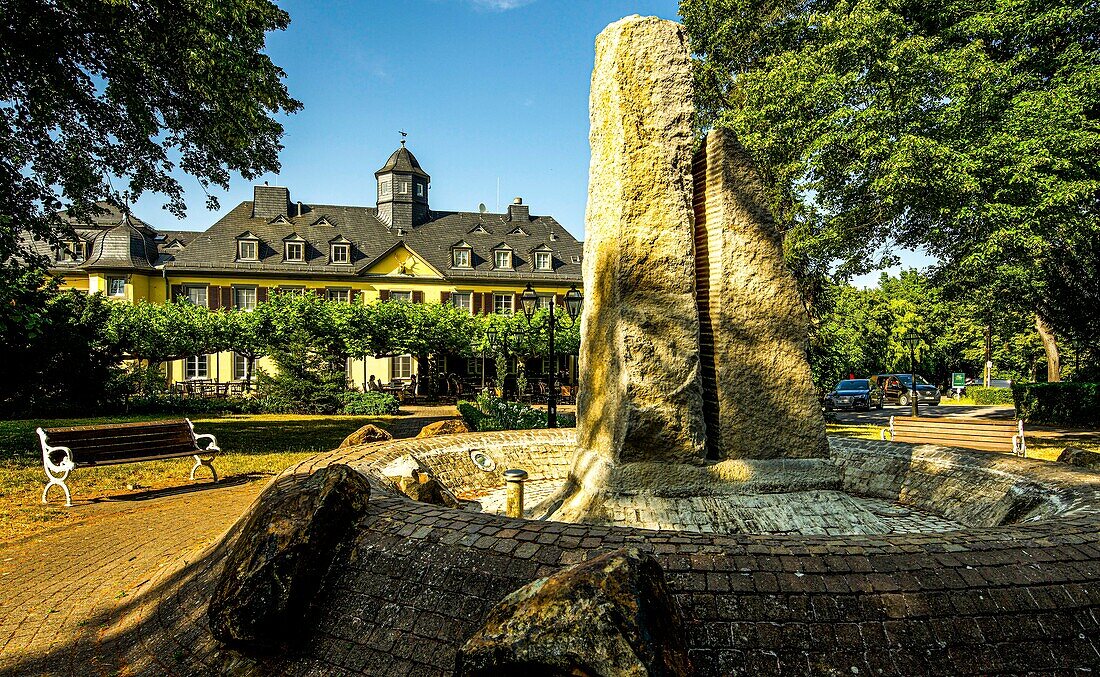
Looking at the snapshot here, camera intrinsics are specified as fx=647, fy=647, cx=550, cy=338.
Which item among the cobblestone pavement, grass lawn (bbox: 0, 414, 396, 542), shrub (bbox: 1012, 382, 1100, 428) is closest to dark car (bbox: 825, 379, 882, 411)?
shrub (bbox: 1012, 382, 1100, 428)

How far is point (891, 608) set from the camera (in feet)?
8.56

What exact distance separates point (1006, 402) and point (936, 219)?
24.6 metres

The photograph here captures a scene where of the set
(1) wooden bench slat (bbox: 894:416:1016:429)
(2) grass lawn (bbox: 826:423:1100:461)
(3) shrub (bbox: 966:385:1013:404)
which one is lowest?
(3) shrub (bbox: 966:385:1013:404)

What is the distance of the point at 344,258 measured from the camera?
4122 centimetres

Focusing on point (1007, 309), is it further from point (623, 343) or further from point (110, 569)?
point (110, 569)

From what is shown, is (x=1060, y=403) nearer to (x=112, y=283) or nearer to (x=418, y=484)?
(x=418, y=484)

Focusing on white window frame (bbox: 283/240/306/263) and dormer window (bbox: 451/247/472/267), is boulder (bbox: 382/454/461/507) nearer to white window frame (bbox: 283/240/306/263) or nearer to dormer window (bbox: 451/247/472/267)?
dormer window (bbox: 451/247/472/267)

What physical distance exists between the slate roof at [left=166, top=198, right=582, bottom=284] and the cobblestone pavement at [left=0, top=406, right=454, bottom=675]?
33.6 metres

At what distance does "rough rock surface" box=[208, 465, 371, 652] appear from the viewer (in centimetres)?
314

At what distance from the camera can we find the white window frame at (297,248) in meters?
40.3

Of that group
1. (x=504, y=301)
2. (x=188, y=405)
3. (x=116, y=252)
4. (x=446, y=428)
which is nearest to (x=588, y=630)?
(x=446, y=428)

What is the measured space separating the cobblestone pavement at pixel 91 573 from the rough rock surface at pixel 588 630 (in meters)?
2.79

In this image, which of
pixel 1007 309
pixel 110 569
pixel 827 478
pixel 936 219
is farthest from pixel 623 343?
pixel 1007 309

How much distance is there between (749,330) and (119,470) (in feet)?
35.2
